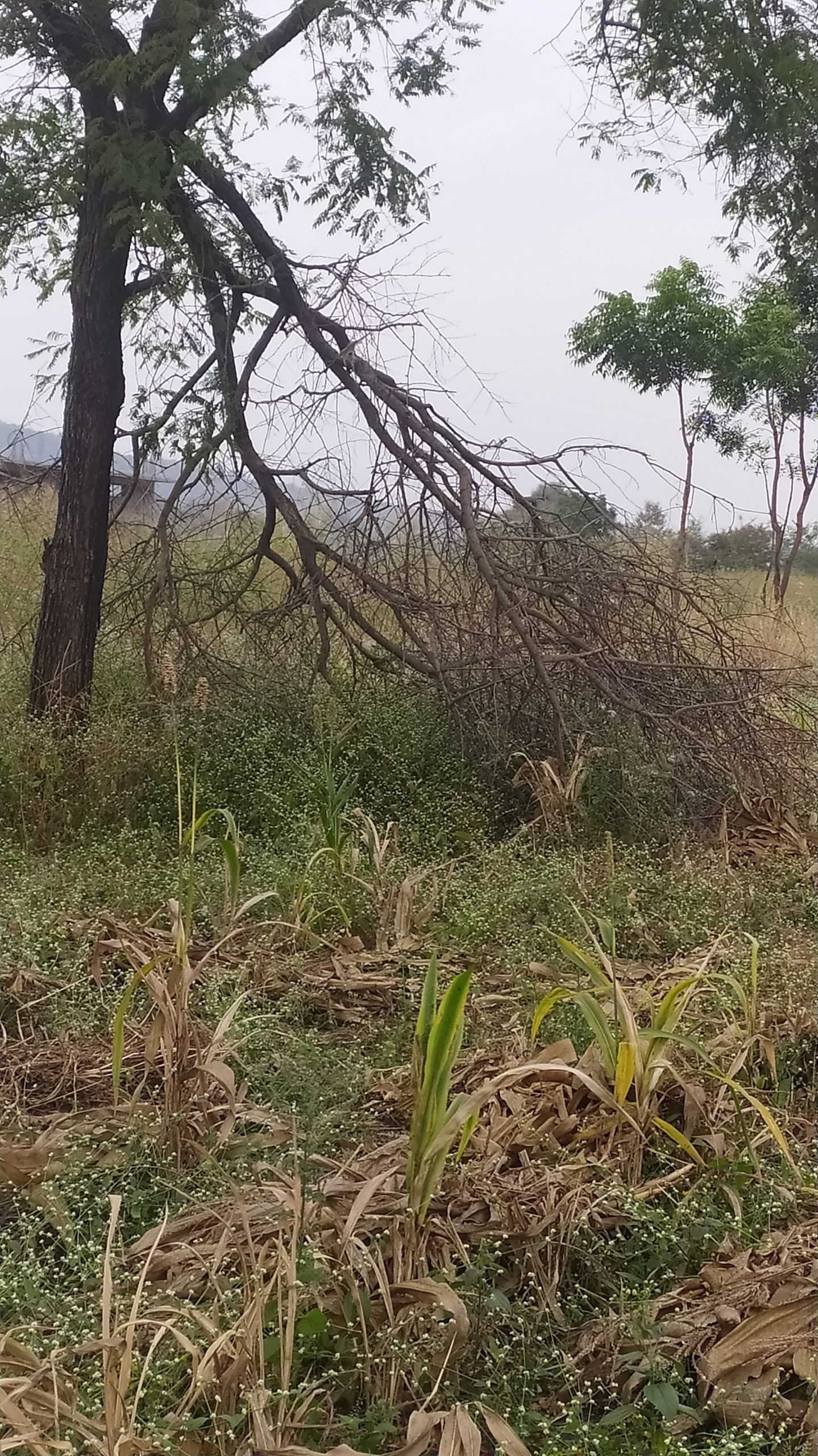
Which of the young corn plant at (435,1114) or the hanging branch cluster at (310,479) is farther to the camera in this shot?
the hanging branch cluster at (310,479)

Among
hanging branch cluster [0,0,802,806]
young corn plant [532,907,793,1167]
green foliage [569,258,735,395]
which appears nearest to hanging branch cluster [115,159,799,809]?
hanging branch cluster [0,0,802,806]

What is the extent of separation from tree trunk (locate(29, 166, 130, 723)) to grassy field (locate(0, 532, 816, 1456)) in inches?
64.7

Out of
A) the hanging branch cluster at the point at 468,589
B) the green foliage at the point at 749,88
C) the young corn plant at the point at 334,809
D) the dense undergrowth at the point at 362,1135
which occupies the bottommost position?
the dense undergrowth at the point at 362,1135

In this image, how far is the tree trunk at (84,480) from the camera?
468 cm

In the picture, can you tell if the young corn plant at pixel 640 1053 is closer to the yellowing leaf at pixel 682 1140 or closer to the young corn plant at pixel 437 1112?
the yellowing leaf at pixel 682 1140

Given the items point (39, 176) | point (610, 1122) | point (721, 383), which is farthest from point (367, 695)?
point (721, 383)

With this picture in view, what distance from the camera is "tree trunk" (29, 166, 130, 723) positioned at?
4680 millimetres

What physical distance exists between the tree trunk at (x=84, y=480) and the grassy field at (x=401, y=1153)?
164cm

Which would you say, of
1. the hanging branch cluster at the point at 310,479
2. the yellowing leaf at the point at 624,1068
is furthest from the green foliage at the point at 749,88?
the yellowing leaf at the point at 624,1068

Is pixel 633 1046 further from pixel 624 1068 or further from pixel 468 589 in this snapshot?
pixel 468 589

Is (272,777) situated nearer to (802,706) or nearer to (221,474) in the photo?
(221,474)

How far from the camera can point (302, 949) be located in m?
2.77

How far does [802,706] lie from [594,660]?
2.81 feet

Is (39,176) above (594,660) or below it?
above
